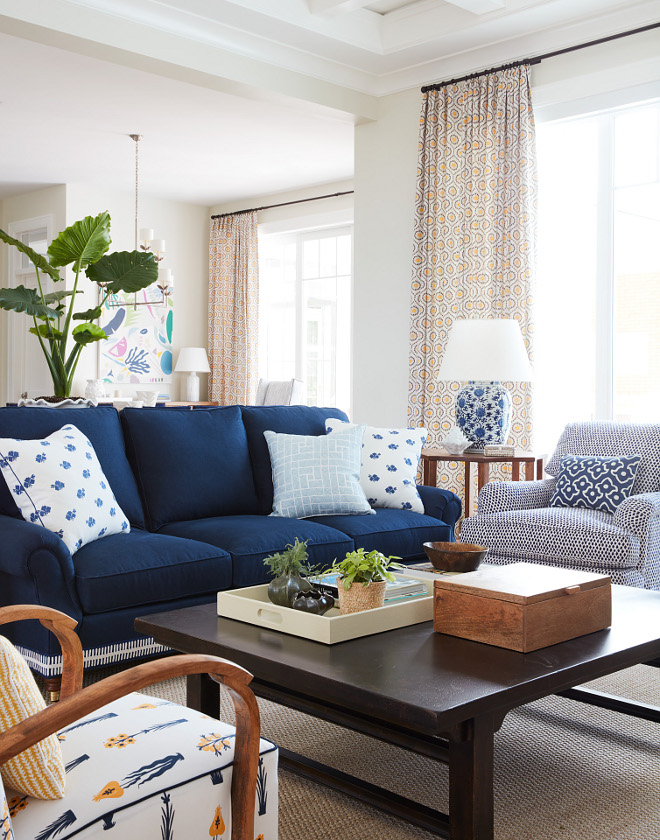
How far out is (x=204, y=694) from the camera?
2.23 m

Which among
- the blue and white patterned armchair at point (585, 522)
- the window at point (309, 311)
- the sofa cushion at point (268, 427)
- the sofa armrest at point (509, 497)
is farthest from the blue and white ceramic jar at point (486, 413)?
the window at point (309, 311)

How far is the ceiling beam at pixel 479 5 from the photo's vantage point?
4.64m

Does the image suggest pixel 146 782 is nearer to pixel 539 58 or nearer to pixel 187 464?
pixel 187 464

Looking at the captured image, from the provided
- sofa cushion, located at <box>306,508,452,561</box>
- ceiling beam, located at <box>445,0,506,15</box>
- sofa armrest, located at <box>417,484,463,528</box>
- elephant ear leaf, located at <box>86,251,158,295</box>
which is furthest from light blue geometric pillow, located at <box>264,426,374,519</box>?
ceiling beam, located at <box>445,0,506,15</box>

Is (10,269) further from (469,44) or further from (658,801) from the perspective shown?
(658,801)

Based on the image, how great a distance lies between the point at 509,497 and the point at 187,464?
157cm

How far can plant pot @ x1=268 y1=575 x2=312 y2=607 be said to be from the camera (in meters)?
2.30

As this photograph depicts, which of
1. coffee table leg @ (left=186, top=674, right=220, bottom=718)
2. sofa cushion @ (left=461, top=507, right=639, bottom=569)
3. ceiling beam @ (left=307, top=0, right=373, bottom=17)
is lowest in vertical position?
coffee table leg @ (left=186, top=674, right=220, bottom=718)

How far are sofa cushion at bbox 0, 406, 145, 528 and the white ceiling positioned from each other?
217 centimetres

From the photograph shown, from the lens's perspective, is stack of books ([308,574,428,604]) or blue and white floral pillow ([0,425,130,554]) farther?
blue and white floral pillow ([0,425,130,554])

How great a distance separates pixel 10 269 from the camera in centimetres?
959

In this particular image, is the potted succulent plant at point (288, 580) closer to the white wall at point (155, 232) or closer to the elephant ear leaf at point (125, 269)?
the elephant ear leaf at point (125, 269)

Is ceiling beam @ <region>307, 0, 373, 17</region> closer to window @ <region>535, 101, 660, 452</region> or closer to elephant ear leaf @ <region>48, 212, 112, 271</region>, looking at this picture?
window @ <region>535, 101, 660, 452</region>

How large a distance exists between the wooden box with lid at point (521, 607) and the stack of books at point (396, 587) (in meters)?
0.21
